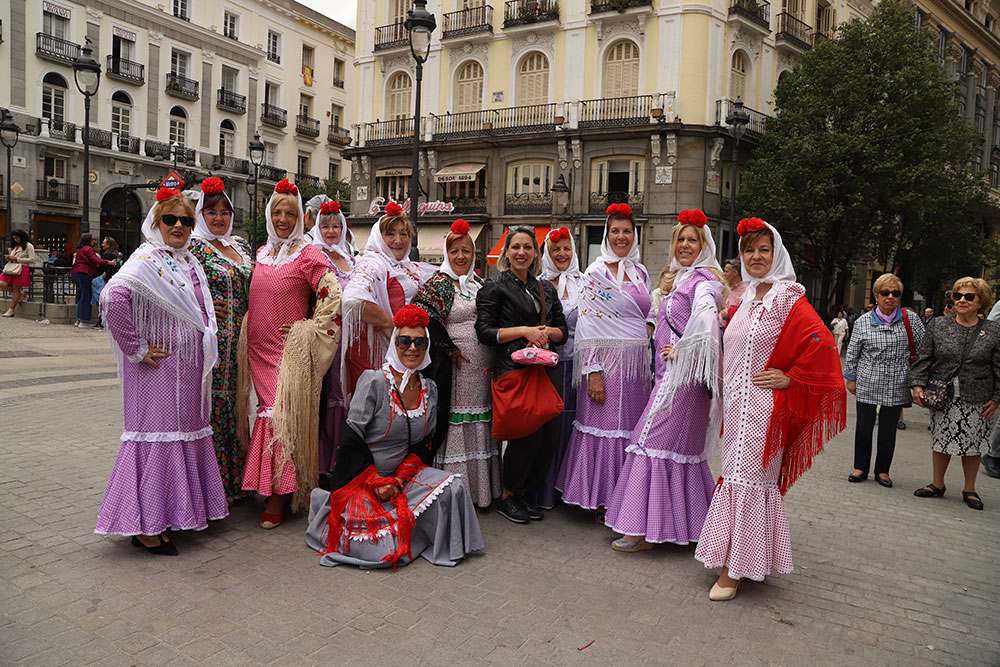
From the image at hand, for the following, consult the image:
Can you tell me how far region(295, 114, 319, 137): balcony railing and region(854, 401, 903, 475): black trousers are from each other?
139ft

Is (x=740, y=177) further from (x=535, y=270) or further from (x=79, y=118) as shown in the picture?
(x=79, y=118)

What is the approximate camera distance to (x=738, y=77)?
26203 millimetres

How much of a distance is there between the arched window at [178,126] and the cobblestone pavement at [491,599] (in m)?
36.9

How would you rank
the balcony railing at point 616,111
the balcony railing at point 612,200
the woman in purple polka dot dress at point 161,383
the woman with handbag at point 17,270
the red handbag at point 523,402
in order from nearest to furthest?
the woman in purple polka dot dress at point 161,383 → the red handbag at point 523,402 → the woman with handbag at point 17,270 → the balcony railing at point 616,111 → the balcony railing at point 612,200

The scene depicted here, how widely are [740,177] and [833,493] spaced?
2239cm

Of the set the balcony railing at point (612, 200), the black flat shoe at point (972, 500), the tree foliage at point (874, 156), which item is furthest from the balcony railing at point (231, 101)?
the black flat shoe at point (972, 500)

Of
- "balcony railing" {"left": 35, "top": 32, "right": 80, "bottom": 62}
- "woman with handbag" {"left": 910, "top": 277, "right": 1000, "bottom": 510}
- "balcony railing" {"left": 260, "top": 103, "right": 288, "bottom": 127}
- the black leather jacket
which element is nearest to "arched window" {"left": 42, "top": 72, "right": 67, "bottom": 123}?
"balcony railing" {"left": 35, "top": 32, "right": 80, "bottom": 62}

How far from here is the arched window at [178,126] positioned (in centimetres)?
3762

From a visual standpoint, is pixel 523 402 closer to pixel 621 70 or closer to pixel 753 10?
pixel 621 70

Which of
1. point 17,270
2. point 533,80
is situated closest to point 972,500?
point 17,270

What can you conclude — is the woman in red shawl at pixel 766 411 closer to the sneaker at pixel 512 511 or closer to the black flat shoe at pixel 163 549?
the sneaker at pixel 512 511

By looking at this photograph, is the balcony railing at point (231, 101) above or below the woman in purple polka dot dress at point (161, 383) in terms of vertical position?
above

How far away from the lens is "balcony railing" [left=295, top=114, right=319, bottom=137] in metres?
43.8

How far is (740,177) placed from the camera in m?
26.5
